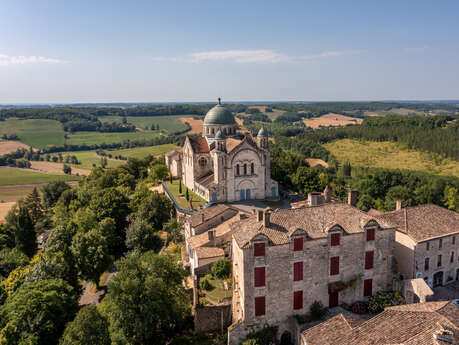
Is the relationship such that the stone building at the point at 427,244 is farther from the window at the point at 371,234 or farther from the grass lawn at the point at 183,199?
the grass lawn at the point at 183,199

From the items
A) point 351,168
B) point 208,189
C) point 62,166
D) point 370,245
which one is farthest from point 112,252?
point 62,166

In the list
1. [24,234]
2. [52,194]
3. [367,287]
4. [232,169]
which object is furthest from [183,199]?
[52,194]

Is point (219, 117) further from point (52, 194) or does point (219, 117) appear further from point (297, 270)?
point (52, 194)

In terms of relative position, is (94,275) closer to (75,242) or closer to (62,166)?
(75,242)

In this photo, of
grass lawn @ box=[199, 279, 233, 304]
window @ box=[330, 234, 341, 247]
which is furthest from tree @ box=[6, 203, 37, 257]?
window @ box=[330, 234, 341, 247]

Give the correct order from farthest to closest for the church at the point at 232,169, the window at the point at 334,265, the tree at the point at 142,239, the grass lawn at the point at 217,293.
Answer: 1. the church at the point at 232,169
2. the tree at the point at 142,239
3. the grass lawn at the point at 217,293
4. the window at the point at 334,265

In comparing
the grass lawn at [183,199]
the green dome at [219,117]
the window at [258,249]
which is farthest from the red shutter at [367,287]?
the green dome at [219,117]

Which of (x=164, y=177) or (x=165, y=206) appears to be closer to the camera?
(x=165, y=206)
